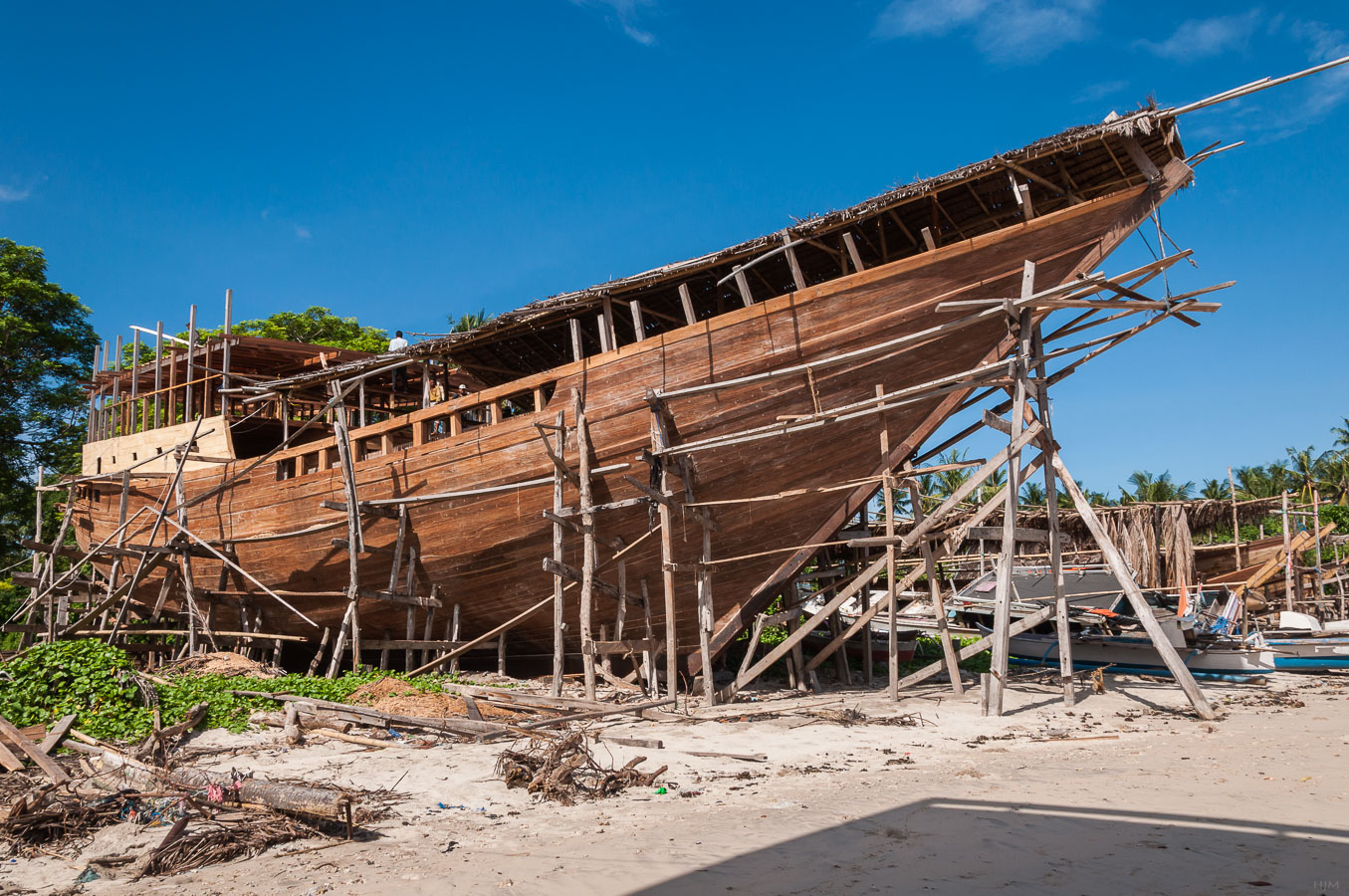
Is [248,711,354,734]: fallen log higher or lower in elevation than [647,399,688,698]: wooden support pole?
lower

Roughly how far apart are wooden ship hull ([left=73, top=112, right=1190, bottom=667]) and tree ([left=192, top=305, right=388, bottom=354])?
17318 mm

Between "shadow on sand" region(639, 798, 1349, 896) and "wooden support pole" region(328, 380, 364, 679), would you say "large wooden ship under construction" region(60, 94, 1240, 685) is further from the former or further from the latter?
"shadow on sand" region(639, 798, 1349, 896)

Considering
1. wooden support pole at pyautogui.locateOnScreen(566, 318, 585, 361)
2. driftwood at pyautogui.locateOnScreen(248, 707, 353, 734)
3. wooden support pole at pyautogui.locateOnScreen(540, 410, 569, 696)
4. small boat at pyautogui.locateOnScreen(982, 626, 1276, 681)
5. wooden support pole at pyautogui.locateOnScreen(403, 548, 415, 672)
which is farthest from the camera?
small boat at pyautogui.locateOnScreen(982, 626, 1276, 681)

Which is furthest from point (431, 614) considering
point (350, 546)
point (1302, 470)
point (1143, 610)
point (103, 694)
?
point (1302, 470)

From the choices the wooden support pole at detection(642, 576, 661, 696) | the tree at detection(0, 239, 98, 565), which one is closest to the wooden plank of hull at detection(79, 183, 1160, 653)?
the wooden support pole at detection(642, 576, 661, 696)

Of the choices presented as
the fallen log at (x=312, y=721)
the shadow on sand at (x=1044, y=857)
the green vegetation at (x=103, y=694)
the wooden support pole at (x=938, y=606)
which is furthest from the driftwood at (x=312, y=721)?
the wooden support pole at (x=938, y=606)

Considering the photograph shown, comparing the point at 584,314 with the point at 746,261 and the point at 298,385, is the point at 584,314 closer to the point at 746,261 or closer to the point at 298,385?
the point at 746,261

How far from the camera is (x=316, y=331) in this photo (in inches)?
1171

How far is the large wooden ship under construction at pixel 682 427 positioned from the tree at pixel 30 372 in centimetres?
1453

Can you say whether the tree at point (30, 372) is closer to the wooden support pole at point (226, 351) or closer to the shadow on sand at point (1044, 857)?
the wooden support pole at point (226, 351)

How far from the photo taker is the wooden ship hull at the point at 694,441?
351 inches

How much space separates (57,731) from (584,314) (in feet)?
23.1

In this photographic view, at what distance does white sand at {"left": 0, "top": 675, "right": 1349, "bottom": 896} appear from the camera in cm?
382

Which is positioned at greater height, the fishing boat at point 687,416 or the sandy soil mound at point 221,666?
the fishing boat at point 687,416
